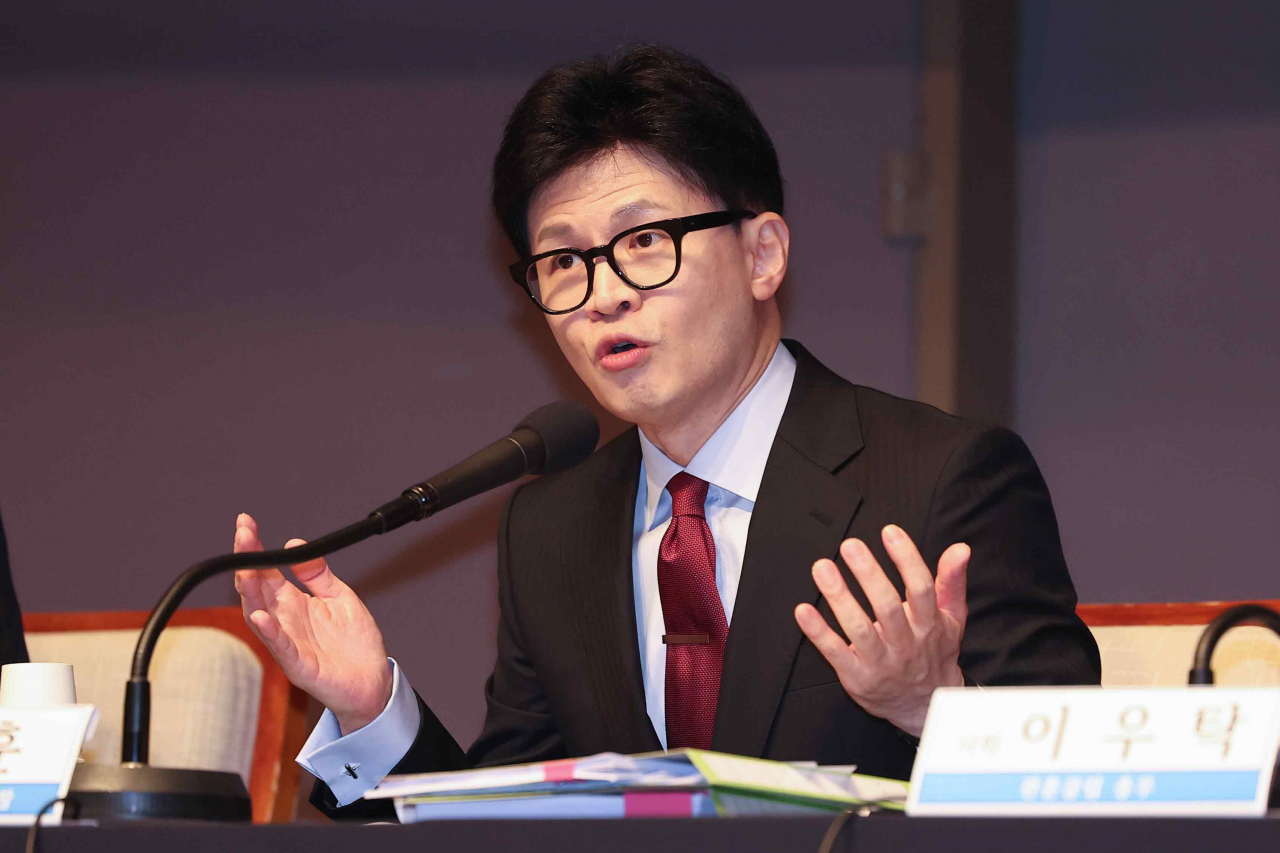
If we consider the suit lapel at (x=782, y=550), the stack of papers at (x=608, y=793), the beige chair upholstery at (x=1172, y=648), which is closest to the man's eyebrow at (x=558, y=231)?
the suit lapel at (x=782, y=550)

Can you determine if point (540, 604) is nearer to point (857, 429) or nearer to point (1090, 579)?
point (857, 429)

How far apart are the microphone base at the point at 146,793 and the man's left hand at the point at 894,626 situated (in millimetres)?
462

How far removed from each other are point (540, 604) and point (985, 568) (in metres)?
0.64

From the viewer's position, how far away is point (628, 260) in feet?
5.75

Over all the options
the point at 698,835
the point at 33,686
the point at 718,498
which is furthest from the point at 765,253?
the point at 698,835

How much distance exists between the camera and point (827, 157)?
2723mm

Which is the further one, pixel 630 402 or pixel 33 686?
pixel 630 402

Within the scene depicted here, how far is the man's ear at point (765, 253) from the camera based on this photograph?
6.21ft

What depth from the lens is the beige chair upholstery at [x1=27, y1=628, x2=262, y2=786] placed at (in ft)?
6.13

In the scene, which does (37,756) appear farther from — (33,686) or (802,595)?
(802,595)

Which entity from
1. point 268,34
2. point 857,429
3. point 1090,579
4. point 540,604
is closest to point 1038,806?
point 857,429

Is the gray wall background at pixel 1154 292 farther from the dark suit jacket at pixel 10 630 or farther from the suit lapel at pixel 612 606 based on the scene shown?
the dark suit jacket at pixel 10 630

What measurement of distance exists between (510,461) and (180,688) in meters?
0.82

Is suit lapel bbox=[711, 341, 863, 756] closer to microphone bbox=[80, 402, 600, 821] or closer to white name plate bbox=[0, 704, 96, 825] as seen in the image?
microphone bbox=[80, 402, 600, 821]
